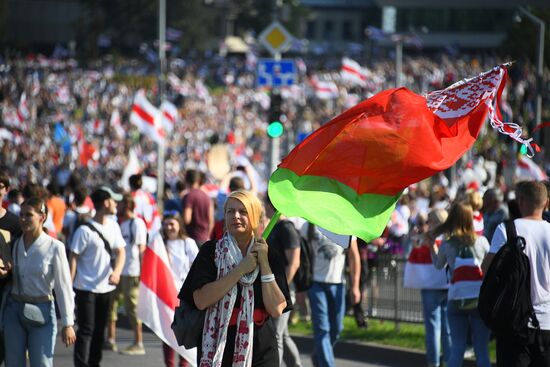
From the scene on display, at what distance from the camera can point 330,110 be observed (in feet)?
168

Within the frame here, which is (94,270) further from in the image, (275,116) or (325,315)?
(275,116)

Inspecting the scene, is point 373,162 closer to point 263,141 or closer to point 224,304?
point 224,304

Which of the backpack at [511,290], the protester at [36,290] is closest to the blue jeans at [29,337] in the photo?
the protester at [36,290]

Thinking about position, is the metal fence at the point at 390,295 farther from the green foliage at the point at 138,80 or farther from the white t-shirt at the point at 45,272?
the green foliage at the point at 138,80

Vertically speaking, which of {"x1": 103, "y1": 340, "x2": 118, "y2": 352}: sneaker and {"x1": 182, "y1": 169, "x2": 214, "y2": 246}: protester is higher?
{"x1": 182, "y1": 169, "x2": 214, "y2": 246}: protester

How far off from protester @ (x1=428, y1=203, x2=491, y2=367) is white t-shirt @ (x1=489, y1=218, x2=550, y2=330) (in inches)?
85.8

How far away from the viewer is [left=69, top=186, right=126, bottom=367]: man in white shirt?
32.1 ft

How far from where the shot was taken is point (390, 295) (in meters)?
13.6

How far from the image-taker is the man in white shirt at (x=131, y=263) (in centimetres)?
1167

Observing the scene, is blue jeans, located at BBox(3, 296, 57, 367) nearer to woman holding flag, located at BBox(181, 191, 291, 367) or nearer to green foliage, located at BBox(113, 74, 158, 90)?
woman holding flag, located at BBox(181, 191, 291, 367)

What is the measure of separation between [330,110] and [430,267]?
40946 mm

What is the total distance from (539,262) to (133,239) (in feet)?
18.0

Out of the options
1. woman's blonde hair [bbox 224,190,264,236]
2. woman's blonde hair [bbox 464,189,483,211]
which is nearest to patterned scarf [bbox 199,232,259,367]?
woman's blonde hair [bbox 224,190,264,236]

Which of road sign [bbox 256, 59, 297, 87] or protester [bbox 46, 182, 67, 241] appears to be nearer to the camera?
protester [bbox 46, 182, 67, 241]
